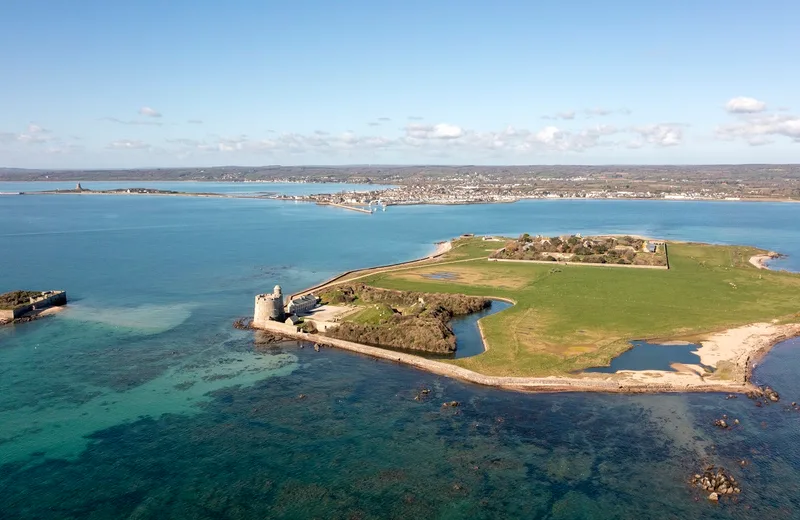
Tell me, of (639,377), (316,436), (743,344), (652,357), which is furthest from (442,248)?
(316,436)

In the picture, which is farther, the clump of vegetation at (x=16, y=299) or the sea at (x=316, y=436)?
the clump of vegetation at (x=16, y=299)

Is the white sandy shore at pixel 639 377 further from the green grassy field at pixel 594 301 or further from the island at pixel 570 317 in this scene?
the green grassy field at pixel 594 301

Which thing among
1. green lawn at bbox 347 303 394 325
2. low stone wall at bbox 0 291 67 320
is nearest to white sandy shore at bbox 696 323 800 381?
green lawn at bbox 347 303 394 325

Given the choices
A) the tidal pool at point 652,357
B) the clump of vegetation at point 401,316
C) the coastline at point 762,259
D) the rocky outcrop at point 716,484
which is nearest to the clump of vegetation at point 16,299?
the clump of vegetation at point 401,316

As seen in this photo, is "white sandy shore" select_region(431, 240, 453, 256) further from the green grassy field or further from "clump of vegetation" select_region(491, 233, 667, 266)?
"clump of vegetation" select_region(491, 233, 667, 266)

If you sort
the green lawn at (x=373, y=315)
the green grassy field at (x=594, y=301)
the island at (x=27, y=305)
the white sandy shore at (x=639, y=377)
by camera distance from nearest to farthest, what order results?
the white sandy shore at (x=639, y=377) → the green grassy field at (x=594, y=301) → the green lawn at (x=373, y=315) → the island at (x=27, y=305)

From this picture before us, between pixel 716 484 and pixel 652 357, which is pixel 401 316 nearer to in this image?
pixel 652 357
